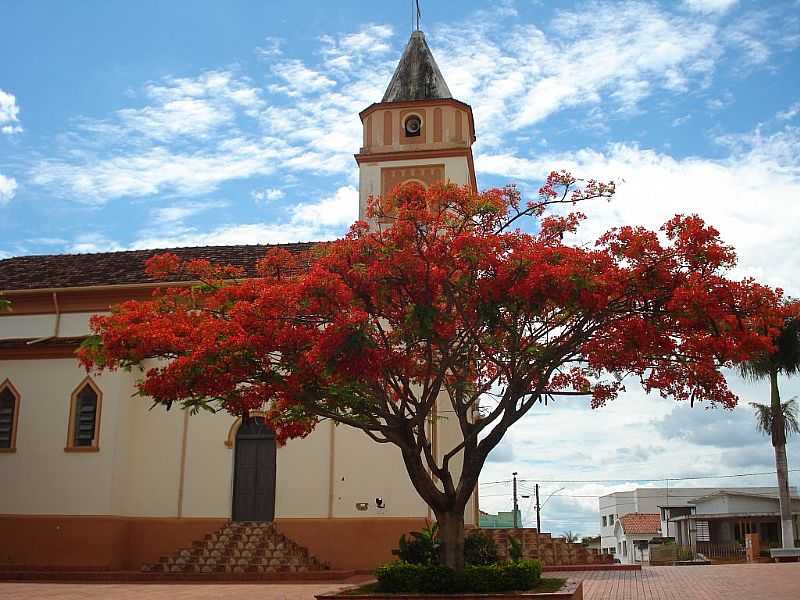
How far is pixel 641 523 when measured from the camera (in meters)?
58.0

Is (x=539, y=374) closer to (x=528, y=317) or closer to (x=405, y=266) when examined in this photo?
(x=528, y=317)

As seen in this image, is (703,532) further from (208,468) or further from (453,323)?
(453,323)

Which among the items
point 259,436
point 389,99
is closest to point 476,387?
point 259,436

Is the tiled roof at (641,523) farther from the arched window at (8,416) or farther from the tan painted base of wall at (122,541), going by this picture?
the arched window at (8,416)

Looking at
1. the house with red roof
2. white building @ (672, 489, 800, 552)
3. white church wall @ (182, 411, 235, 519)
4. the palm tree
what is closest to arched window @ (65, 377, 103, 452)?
white church wall @ (182, 411, 235, 519)

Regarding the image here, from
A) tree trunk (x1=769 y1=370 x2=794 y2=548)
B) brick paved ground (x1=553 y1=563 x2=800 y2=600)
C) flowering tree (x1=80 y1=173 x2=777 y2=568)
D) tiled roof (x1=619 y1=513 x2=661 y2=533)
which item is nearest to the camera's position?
flowering tree (x1=80 y1=173 x2=777 y2=568)

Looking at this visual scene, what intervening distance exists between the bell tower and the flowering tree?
37.4 ft

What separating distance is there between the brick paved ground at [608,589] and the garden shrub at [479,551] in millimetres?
1963

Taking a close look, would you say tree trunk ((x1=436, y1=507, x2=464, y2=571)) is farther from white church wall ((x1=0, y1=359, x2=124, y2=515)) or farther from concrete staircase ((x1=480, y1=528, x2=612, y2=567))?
white church wall ((x1=0, y1=359, x2=124, y2=515))

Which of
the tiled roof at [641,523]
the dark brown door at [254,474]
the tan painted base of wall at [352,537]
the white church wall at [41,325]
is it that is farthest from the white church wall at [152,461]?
the tiled roof at [641,523]

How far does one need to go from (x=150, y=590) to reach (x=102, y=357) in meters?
6.42

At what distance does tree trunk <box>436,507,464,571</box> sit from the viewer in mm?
15680

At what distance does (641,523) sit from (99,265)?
41.4m

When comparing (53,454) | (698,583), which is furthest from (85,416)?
(698,583)
